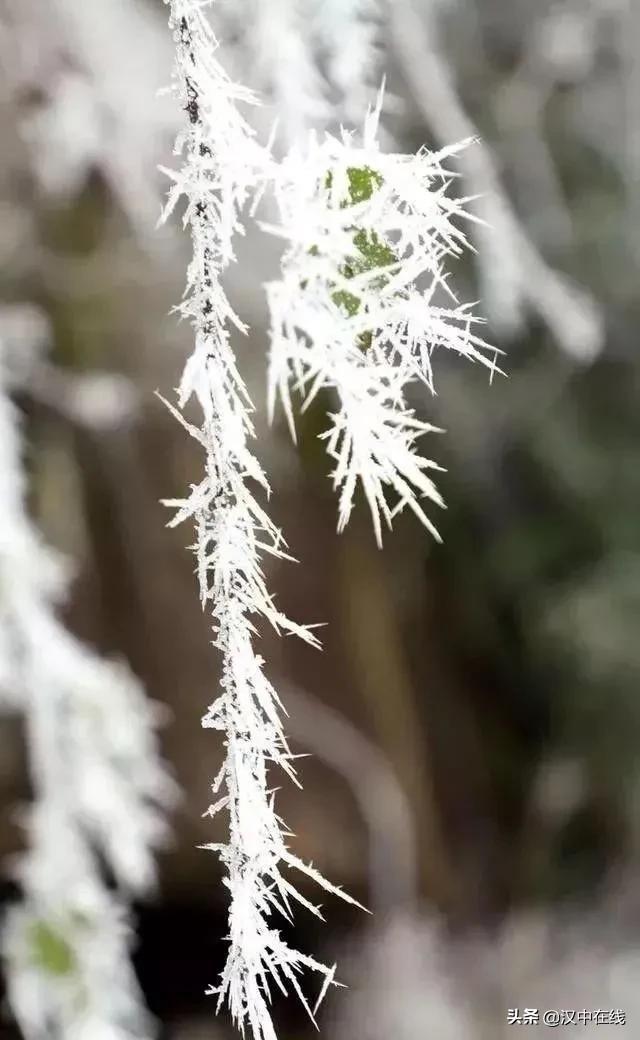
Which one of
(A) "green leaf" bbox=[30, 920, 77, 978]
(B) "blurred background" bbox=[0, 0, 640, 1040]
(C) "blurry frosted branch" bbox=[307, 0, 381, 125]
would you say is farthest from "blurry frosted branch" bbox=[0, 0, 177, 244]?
(A) "green leaf" bbox=[30, 920, 77, 978]

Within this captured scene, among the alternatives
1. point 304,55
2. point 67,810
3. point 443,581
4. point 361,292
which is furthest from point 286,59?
point 443,581

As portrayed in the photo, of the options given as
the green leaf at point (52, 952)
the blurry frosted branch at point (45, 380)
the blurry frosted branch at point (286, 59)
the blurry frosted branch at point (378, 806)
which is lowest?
the green leaf at point (52, 952)

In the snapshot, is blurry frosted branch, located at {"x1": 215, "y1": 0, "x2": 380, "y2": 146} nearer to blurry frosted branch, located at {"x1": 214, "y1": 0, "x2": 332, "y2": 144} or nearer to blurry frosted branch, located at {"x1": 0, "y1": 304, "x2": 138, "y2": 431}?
blurry frosted branch, located at {"x1": 214, "y1": 0, "x2": 332, "y2": 144}

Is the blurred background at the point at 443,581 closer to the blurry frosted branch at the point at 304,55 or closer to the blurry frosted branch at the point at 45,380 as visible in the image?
the blurry frosted branch at the point at 45,380

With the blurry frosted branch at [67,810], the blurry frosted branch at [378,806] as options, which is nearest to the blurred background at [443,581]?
the blurry frosted branch at [378,806]

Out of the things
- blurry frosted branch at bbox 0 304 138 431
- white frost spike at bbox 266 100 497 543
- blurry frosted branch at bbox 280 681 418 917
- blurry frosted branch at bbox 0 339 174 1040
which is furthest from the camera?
blurry frosted branch at bbox 280 681 418 917
